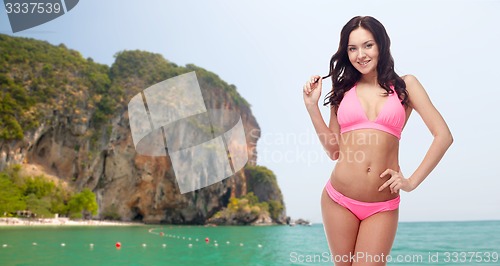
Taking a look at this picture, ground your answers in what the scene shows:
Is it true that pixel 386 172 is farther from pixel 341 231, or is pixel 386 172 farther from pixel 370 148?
pixel 341 231

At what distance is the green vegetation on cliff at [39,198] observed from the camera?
4200 centimetres

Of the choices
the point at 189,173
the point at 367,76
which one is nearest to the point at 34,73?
the point at 189,173

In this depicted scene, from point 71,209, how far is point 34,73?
19.4m

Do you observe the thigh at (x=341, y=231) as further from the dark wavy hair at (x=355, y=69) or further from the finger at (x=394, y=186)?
the dark wavy hair at (x=355, y=69)

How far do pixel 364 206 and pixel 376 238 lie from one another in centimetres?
16

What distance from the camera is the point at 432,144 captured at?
7.25ft

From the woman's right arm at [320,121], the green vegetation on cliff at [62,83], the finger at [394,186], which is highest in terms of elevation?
the green vegetation on cliff at [62,83]

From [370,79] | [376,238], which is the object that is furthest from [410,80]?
[376,238]

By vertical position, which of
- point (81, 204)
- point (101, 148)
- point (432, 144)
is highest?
point (101, 148)

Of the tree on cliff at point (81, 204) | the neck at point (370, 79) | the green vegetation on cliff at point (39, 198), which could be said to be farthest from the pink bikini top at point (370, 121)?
the tree on cliff at point (81, 204)

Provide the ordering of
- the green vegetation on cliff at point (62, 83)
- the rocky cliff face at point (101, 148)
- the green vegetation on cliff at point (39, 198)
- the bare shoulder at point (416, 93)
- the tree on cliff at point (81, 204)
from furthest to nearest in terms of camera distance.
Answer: the rocky cliff face at point (101, 148), the green vegetation on cliff at point (62, 83), the tree on cliff at point (81, 204), the green vegetation on cliff at point (39, 198), the bare shoulder at point (416, 93)

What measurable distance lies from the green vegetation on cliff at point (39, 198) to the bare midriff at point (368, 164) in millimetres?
45017

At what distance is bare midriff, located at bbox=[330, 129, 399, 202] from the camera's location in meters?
2.28

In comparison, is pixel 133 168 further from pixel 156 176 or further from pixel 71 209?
pixel 71 209
